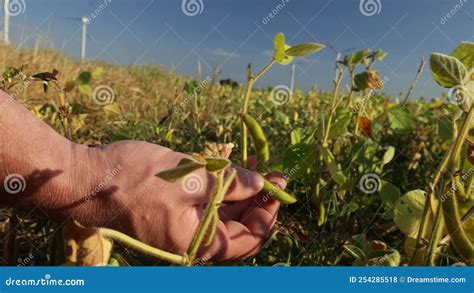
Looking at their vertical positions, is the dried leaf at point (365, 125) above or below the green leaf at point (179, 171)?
above

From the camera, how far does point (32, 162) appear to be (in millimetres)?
897

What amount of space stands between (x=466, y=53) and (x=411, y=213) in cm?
28

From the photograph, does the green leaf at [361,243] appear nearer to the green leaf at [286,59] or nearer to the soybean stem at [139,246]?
the soybean stem at [139,246]

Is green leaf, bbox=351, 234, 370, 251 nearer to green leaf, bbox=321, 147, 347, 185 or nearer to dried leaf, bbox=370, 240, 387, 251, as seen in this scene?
dried leaf, bbox=370, 240, 387, 251

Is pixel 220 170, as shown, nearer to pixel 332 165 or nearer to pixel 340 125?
pixel 332 165

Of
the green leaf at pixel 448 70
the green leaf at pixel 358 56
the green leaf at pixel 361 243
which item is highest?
the green leaf at pixel 358 56

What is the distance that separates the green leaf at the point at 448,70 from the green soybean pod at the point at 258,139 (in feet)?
1.31

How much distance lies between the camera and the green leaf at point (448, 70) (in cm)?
70

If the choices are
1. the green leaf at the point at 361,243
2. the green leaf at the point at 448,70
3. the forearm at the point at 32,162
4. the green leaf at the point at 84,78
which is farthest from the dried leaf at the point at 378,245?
the green leaf at the point at 84,78

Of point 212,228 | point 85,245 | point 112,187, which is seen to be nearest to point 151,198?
point 112,187

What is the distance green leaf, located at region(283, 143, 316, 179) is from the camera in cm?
112

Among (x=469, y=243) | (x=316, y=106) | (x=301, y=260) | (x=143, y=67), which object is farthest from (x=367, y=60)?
(x=143, y=67)

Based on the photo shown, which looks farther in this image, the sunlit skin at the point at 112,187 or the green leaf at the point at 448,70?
the sunlit skin at the point at 112,187

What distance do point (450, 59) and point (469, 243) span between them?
29 cm
